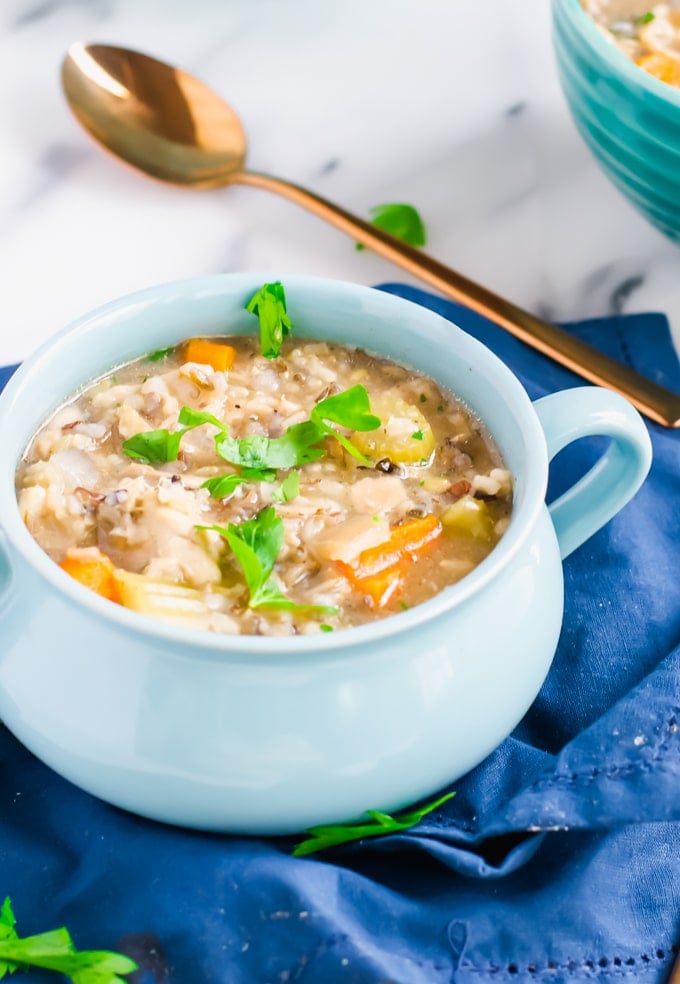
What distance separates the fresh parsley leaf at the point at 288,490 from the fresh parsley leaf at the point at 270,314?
0.29 meters

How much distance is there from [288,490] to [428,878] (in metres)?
0.52

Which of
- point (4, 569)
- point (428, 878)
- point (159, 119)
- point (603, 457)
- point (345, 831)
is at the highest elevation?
point (4, 569)

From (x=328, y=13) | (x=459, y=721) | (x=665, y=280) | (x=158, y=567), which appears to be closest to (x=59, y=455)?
(x=158, y=567)

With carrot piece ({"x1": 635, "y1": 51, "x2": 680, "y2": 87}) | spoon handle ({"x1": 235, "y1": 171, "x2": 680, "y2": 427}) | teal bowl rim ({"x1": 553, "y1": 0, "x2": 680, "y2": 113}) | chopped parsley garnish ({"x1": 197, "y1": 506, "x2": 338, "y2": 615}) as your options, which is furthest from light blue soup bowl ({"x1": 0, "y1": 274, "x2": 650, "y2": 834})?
carrot piece ({"x1": 635, "y1": 51, "x2": 680, "y2": 87})

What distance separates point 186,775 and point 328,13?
89.2 inches

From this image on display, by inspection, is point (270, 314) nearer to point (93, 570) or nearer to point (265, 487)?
point (265, 487)

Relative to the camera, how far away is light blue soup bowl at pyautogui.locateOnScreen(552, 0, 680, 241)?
2379 mm

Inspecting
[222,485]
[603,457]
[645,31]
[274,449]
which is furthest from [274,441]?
[645,31]

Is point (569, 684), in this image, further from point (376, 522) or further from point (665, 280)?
point (665, 280)

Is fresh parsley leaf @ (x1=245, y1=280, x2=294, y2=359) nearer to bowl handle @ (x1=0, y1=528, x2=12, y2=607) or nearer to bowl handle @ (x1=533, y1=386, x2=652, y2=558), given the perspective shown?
bowl handle @ (x1=533, y1=386, x2=652, y2=558)

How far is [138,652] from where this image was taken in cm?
154

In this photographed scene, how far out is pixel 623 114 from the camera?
8.03ft

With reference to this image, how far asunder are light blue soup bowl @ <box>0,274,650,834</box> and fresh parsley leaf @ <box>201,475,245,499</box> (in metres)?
0.26

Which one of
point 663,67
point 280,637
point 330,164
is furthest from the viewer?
point 330,164
